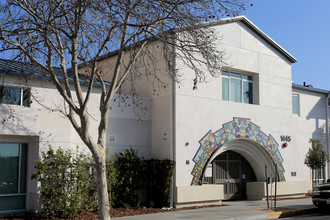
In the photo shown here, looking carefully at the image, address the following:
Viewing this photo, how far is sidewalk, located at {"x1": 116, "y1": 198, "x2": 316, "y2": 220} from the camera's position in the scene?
47.0 ft

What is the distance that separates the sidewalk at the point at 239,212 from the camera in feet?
47.0

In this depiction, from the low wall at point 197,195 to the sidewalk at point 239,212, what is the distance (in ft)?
1.83

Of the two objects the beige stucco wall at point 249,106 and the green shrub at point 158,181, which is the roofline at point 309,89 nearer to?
the beige stucco wall at point 249,106

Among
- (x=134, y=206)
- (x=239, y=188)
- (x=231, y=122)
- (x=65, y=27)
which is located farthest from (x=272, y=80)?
(x=65, y=27)

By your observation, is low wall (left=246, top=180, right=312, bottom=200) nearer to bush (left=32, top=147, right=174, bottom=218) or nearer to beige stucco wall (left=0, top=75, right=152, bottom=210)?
bush (left=32, top=147, right=174, bottom=218)

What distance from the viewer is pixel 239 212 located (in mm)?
15391

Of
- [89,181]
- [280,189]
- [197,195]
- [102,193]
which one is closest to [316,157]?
[280,189]

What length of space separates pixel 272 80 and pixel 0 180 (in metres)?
13.4

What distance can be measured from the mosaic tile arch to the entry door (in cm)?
131

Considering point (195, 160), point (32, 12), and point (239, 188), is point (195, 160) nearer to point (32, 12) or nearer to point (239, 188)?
point (239, 188)

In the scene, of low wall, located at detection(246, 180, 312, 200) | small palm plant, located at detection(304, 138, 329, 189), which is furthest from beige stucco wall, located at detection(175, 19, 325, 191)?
small palm plant, located at detection(304, 138, 329, 189)

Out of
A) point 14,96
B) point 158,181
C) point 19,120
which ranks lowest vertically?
point 158,181

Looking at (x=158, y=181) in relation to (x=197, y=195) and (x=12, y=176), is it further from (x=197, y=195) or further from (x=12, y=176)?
(x=12, y=176)

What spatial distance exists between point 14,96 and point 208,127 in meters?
7.97
